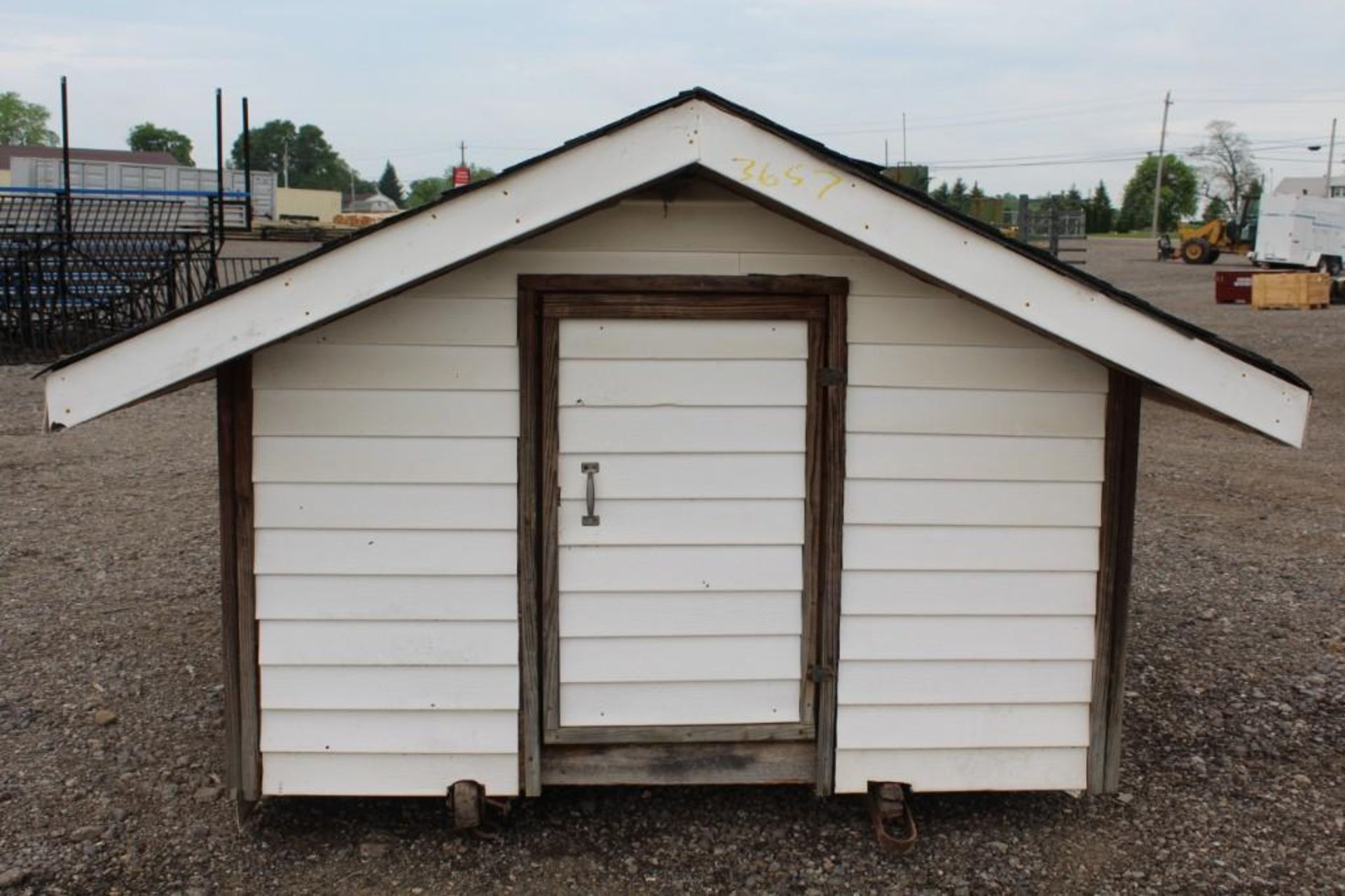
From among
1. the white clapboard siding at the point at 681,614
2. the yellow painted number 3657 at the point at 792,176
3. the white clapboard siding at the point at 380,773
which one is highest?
the yellow painted number 3657 at the point at 792,176

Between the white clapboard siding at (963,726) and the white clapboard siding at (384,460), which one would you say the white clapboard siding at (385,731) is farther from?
the white clapboard siding at (963,726)

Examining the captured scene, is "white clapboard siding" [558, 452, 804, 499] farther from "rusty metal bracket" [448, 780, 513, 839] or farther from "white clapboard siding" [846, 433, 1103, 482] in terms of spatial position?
"rusty metal bracket" [448, 780, 513, 839]

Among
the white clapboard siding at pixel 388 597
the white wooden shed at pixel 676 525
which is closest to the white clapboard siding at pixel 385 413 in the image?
the white wooden shed at pixel 676 525

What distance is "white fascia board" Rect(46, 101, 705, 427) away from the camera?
4223mm

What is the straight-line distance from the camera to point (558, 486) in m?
4.77

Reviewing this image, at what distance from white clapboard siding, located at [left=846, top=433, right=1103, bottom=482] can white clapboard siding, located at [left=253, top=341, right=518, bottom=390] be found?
127cm

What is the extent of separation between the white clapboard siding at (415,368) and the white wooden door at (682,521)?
Answer: 0.74 feet

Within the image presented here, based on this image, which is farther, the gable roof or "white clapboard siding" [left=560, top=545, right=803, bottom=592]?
"white clapboard siding" [left=560, top=545, right=803, bottom=592]

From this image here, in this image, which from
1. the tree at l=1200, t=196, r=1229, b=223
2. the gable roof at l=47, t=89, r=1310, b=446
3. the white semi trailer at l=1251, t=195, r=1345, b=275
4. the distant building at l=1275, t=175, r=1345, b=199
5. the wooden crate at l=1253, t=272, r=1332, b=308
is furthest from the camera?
the tree at l=1200, t=196, r=1229, b=223

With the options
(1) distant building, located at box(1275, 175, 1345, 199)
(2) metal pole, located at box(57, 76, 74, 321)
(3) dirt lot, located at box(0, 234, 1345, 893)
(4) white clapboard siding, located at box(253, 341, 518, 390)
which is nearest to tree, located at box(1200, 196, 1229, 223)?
(1) distant building, located at box(1275, 175, 1345, 199)

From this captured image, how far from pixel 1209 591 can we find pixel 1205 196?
99.1m

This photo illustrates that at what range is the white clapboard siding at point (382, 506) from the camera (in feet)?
15.5

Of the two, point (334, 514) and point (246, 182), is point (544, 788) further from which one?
point (246, 182)

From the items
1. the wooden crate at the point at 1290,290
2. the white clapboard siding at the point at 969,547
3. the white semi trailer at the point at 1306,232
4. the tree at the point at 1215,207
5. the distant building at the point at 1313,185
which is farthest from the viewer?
the tree at the point at 1215,207
